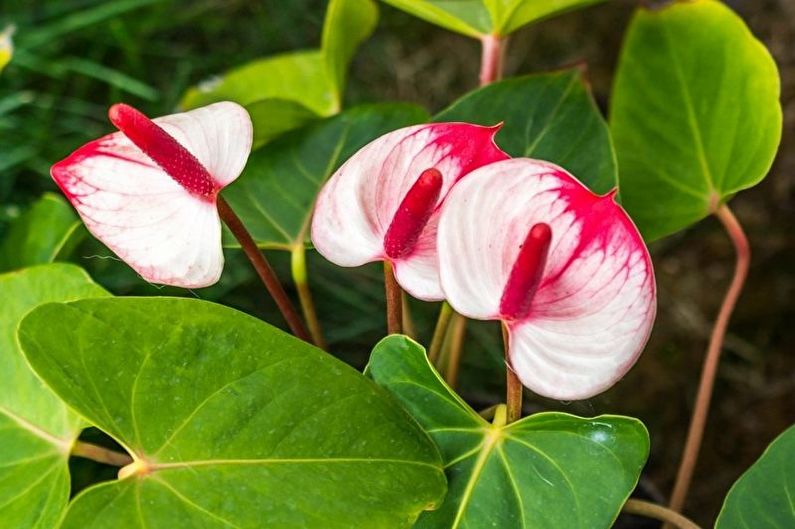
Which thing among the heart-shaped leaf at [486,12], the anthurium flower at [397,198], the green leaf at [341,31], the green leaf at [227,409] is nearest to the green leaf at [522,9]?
the heart-shaped leaf at [486,12]

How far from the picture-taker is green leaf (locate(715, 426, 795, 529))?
46 cm

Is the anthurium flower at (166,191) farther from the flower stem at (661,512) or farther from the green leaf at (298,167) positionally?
the flower stem at (661,512)

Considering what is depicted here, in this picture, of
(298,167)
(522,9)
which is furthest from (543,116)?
(298,167)

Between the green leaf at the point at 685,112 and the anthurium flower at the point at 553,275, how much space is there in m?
0.25

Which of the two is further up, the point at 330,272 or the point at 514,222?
the point at 514,222

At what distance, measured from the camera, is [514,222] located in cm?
40

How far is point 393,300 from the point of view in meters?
0.52

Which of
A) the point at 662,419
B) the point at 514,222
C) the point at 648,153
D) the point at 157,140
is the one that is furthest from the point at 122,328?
the point at 662,419

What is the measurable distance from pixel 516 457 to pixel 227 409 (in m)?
0.16

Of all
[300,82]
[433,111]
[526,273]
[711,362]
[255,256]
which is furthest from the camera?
[433,111]

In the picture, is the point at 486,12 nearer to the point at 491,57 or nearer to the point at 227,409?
the point at 491,57

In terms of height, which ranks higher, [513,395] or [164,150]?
[164,150]

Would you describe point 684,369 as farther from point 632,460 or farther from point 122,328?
point 122,328

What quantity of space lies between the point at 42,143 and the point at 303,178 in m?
0.44
